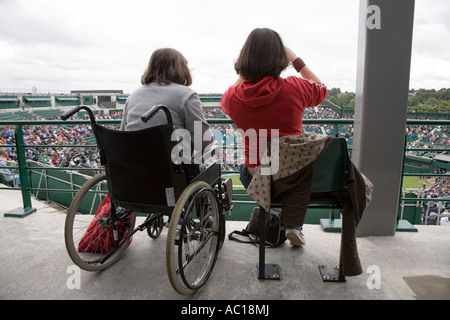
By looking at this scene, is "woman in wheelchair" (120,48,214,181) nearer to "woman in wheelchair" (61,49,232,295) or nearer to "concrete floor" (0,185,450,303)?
"woman in wheelchair" (61,49,232,295)

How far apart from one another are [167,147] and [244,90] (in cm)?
50

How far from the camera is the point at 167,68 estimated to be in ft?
5.42

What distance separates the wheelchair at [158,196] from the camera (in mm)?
1353

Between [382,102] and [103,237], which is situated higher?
[382,102]

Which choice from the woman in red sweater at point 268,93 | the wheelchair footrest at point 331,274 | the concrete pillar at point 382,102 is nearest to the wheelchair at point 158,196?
the woman in red sweater at point 268,93

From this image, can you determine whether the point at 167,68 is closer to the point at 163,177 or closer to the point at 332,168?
the point at 163,177

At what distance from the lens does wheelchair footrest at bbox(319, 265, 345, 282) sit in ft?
5.48

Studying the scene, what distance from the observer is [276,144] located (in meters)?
1.50

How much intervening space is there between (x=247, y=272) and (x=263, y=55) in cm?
124

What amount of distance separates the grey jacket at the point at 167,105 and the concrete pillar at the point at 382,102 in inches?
47.4

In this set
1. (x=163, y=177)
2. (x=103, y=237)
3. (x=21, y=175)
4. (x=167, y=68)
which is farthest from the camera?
(x=21, y=175)

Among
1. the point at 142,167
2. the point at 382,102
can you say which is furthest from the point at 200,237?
the point at 382,102
